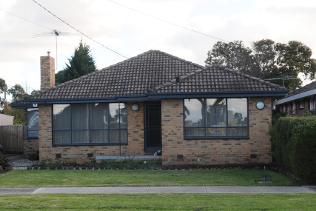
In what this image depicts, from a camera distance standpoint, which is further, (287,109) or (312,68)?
(312,68)

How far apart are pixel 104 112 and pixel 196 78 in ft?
13.7

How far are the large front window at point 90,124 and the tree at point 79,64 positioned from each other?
1798 cm

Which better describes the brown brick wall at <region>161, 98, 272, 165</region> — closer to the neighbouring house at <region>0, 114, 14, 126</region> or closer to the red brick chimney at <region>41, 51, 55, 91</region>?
the red brick chimney at <region>41, 51, 55, 91</region>

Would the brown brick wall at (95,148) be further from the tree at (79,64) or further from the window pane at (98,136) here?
the tree at (79,64)

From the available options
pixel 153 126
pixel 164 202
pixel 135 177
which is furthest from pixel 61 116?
pixel 164 202

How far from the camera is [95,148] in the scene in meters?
23.7

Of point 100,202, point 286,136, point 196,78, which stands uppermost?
point 196,78

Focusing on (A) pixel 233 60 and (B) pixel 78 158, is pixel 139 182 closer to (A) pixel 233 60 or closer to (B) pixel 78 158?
(B) pixel 78 158

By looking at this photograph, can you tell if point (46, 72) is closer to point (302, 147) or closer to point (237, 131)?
point (237, 131)

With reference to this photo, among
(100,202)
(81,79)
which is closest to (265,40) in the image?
(81,79)

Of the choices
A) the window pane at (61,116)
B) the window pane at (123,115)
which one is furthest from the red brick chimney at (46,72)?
the window pane at (123,115)

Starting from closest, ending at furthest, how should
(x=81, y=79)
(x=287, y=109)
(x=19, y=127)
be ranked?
(x=81, y=79) < (x=19, y=127) < (x=287, y=109)

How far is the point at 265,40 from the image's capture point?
208 ft

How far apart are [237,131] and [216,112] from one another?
1.09 metres
